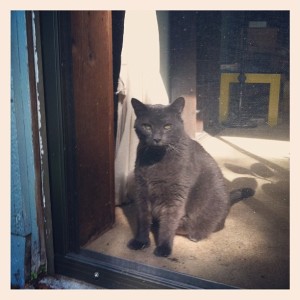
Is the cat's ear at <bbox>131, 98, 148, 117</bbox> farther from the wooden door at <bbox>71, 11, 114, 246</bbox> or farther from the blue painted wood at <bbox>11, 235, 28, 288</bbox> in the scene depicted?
the blue painted wood at <bbox>11, 235, 28, 288</bbox>

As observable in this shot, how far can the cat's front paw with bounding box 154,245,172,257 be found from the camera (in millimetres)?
1776

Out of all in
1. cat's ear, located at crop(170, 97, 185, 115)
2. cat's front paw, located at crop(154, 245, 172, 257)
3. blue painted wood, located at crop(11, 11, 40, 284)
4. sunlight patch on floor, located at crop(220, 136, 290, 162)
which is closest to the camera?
blue painted wood, located at crop(11, 11, 40, 284)

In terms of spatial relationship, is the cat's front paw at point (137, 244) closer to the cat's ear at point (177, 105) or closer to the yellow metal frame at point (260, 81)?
the cat's ear at point (177, 105)

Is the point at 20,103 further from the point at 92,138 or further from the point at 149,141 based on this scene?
the point at 149,141

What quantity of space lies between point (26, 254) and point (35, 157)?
1.69 feet

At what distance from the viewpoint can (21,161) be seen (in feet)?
5.08

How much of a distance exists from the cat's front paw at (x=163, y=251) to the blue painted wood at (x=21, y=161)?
66 cm

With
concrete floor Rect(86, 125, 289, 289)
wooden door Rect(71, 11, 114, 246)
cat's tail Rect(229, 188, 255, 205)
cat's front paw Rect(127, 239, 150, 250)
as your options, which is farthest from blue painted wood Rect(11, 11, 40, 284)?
cat's tail Rect(229, 188, 255, 205)

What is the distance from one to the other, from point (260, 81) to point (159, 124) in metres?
1.72

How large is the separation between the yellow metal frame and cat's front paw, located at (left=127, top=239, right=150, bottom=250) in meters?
1.73

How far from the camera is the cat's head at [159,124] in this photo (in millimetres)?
1823

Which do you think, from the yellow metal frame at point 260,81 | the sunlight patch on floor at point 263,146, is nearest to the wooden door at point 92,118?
the yellow metal frame at point 260,81

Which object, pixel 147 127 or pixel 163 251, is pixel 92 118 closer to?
pixel 147 127

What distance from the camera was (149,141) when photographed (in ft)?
5.97
